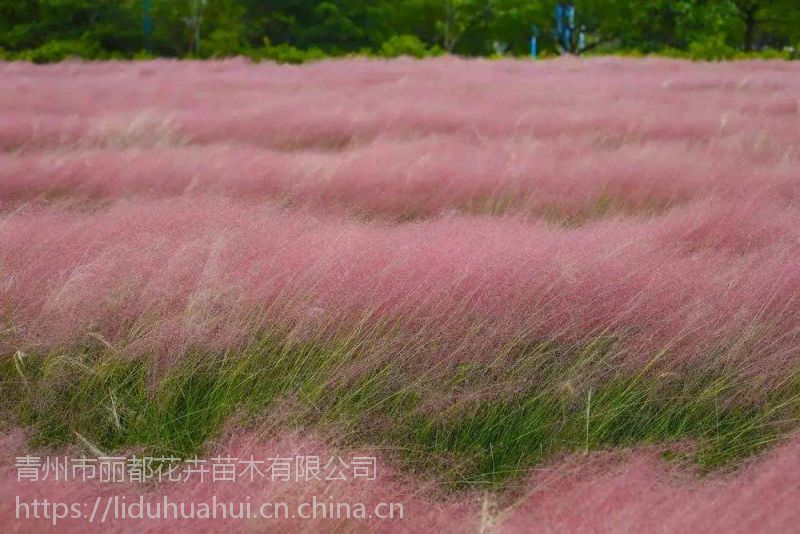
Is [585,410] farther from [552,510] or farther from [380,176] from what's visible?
[380,176]

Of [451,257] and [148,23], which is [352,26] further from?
[451,257]

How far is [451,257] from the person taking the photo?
2527 mm

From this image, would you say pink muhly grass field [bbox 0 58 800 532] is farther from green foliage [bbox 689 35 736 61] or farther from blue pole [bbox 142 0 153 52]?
blue pole [bbox 142 0 153 52]

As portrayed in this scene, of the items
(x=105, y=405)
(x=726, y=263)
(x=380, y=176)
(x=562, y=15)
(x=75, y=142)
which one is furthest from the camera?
(x=562, y=15)

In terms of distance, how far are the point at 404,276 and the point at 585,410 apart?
71 cm

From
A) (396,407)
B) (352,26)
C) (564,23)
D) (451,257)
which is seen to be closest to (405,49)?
(352,26)

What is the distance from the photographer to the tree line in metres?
20.2

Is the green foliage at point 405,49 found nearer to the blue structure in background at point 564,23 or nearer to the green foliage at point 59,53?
the green foliage at point 59,53

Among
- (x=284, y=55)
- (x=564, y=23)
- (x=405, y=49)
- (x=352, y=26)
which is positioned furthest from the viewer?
(x=564, y=23)

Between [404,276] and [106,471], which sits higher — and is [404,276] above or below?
above

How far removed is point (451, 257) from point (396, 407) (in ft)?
2.09

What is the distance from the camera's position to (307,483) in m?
1.62

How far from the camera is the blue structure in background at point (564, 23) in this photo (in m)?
28.2

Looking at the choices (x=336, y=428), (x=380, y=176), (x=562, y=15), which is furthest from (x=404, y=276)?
(x=562, y=15)
